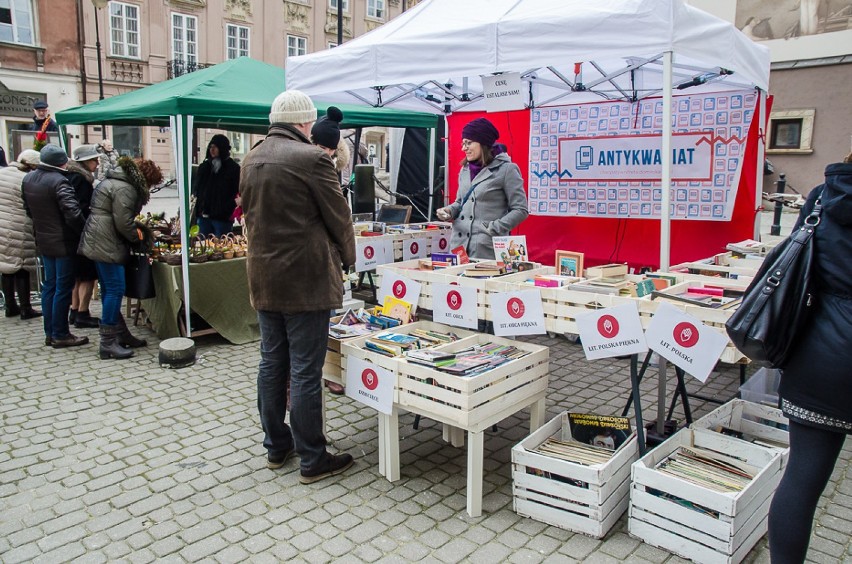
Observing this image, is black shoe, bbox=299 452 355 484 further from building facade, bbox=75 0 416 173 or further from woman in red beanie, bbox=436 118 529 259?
building facade, bbox=75 0 416 173

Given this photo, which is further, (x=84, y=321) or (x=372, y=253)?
(x=84, y=321)

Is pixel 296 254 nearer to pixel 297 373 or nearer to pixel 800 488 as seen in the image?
pixel 297 373

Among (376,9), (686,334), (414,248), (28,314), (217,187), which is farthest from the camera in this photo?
(376,9)

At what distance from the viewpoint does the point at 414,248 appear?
601 centimetres

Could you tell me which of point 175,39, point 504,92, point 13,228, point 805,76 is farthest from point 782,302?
point 175,39

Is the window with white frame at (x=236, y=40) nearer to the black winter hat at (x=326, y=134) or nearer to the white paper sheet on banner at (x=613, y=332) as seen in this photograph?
the black winter hat at (x=326, y=134)

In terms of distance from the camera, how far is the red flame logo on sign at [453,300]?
3.56 m

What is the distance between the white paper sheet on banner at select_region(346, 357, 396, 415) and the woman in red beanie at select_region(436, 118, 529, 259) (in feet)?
5.47

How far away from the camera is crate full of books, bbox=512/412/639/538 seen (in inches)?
106

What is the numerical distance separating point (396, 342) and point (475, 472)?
0.81m

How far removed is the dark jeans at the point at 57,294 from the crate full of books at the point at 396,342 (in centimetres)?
344

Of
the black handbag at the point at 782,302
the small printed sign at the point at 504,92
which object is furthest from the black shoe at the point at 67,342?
the black handbag at the point at 782,302

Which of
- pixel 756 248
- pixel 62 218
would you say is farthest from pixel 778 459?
pixel 62 218

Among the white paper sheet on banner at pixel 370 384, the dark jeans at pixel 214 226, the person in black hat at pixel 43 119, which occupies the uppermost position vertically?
the person in black hat at pixel 43 119
